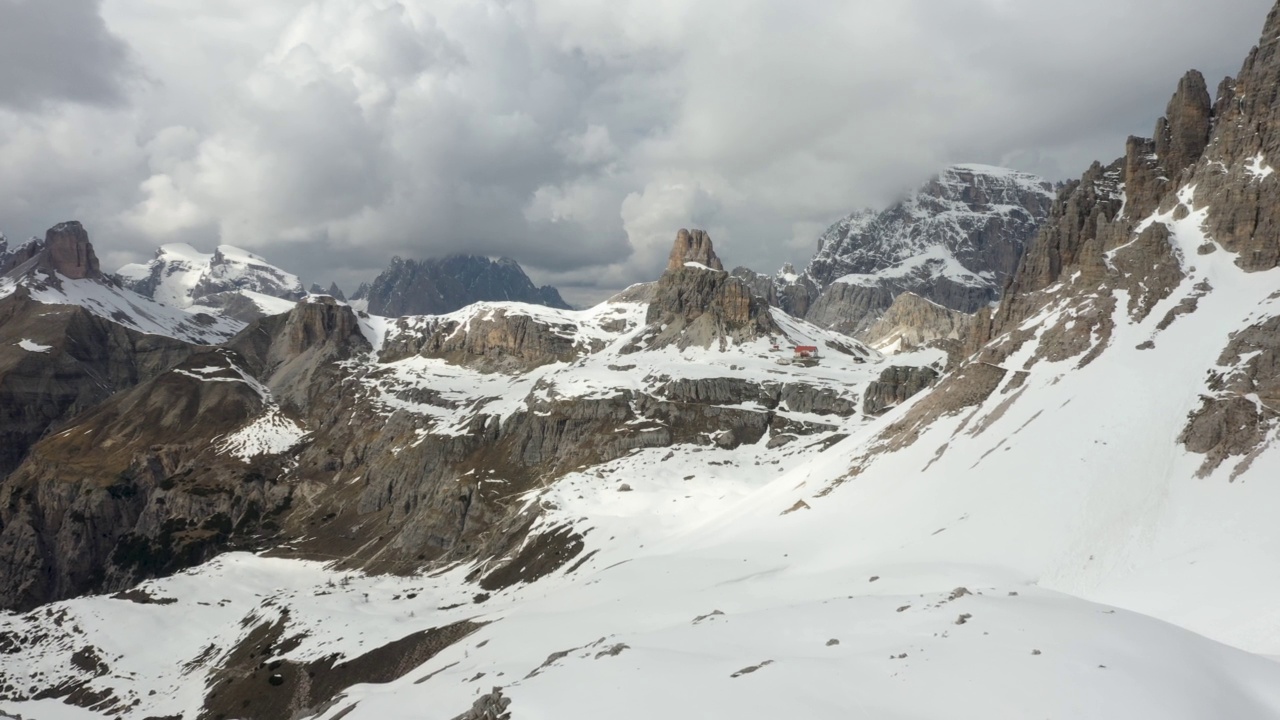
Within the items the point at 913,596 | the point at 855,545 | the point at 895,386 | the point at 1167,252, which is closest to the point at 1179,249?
the point at 1167,252

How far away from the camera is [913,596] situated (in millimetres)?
34500

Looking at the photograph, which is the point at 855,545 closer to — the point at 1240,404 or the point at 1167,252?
Result: the point at 1240,404

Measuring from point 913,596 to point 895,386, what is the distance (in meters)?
123

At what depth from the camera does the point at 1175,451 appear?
51.6 meters

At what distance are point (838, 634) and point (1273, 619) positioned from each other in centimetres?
2070

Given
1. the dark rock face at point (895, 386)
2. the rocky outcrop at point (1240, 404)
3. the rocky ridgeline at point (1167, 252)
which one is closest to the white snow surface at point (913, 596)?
the rocky outcrop at point (1240, 404)

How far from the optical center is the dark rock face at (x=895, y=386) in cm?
14738

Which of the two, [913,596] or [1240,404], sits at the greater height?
[1240,404]

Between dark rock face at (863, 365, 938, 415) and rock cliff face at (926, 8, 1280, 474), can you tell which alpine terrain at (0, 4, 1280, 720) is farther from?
dark rock face at (863, 365, 938, 415)

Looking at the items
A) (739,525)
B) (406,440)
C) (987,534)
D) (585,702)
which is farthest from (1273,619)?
(406,440)

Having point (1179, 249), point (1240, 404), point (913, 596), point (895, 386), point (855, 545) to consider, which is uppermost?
point (1179, 249)

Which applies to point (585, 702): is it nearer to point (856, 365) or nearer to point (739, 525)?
point (739, 525)

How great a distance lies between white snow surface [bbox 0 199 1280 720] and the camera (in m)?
22.2

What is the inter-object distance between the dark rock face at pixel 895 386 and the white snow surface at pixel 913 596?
133 feet
